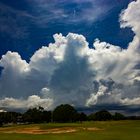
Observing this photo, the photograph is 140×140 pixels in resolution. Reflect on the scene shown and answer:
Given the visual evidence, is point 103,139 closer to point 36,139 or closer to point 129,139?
point 129,139

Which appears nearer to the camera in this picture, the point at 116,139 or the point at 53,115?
the point at 116,139

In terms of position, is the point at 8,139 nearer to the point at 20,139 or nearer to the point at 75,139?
the point at 20,139

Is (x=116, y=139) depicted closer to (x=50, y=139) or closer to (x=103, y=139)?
(x=103, y=139)

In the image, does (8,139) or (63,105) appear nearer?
(8,139)

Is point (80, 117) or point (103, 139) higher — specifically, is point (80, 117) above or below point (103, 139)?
above

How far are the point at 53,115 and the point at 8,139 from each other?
476 feet

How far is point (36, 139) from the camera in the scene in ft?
157

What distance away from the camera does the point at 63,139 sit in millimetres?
47000

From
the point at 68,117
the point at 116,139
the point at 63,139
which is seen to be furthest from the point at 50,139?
the point at 68,117

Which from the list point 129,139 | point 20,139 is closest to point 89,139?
point 129,139

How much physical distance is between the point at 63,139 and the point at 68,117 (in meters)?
142

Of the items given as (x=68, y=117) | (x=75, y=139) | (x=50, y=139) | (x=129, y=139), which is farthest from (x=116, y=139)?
(x=68, y=117)

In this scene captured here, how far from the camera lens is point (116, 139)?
150 feet

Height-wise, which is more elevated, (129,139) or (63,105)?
(63,105)
